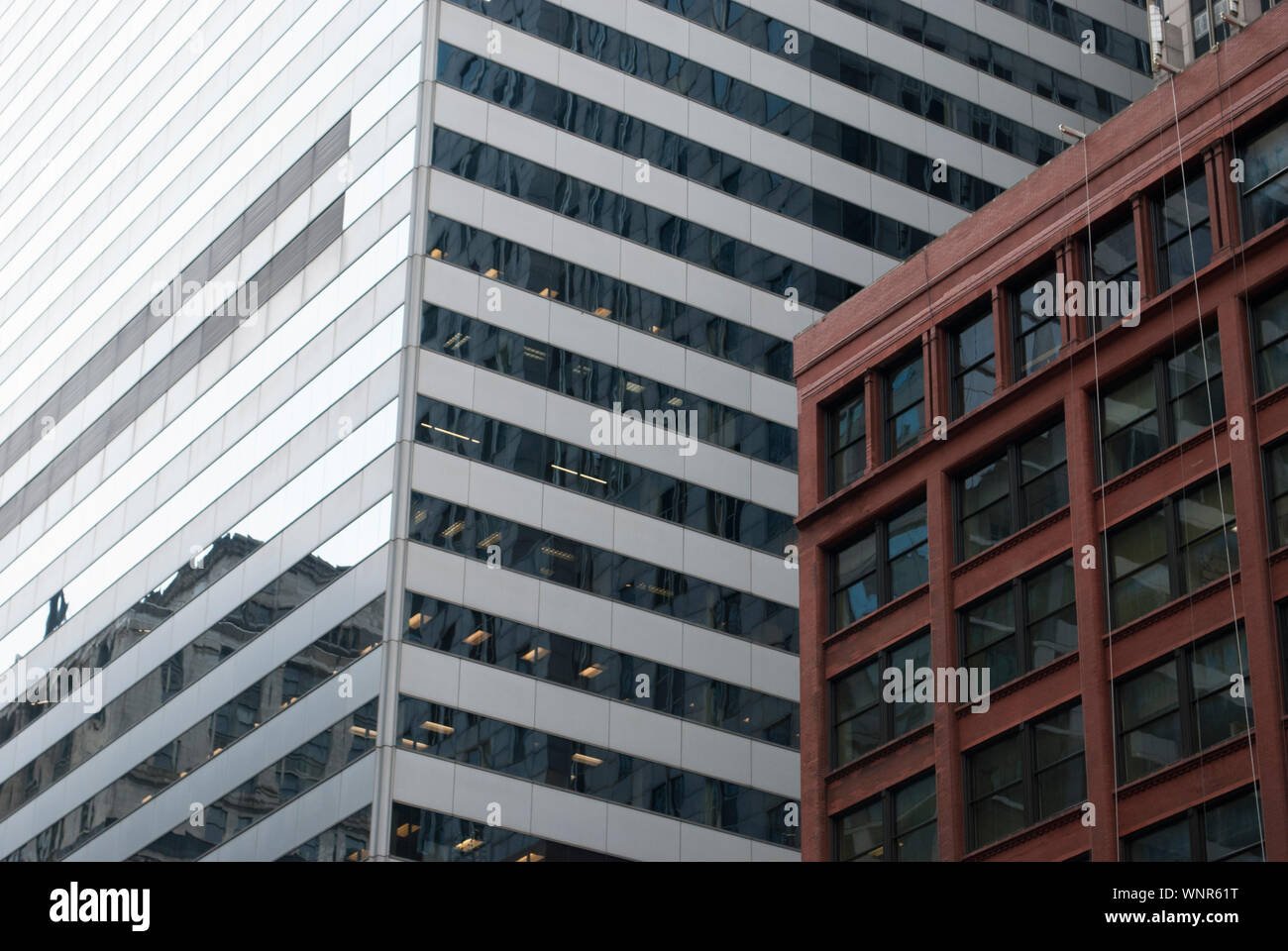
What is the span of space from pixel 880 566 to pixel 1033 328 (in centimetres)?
618

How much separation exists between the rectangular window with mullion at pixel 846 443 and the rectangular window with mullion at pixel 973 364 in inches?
109

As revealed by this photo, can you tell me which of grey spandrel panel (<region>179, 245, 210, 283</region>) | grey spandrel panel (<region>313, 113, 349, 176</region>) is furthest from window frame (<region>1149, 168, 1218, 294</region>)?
grey spandrel panel (<region>179, 245, 210, 283</region>)

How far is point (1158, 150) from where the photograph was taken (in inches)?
1667

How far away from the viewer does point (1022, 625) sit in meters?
42.1

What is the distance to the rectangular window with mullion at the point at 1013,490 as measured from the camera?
42.8 meters

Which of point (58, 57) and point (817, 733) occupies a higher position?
point (58, 57)

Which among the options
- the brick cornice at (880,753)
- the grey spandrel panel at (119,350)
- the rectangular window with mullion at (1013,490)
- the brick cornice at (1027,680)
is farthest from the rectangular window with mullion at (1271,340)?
the grey spandrel panel at (119,350)

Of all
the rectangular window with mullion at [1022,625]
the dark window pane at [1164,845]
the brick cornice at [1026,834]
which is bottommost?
the dark window pane at [1164,845]

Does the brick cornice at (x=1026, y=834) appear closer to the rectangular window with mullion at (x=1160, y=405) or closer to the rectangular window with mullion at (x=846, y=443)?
the rectangular window with mullion at (x=1160, y=405)

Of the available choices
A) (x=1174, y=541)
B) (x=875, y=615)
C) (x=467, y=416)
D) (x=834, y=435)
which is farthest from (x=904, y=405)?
(x=467, y=416)
